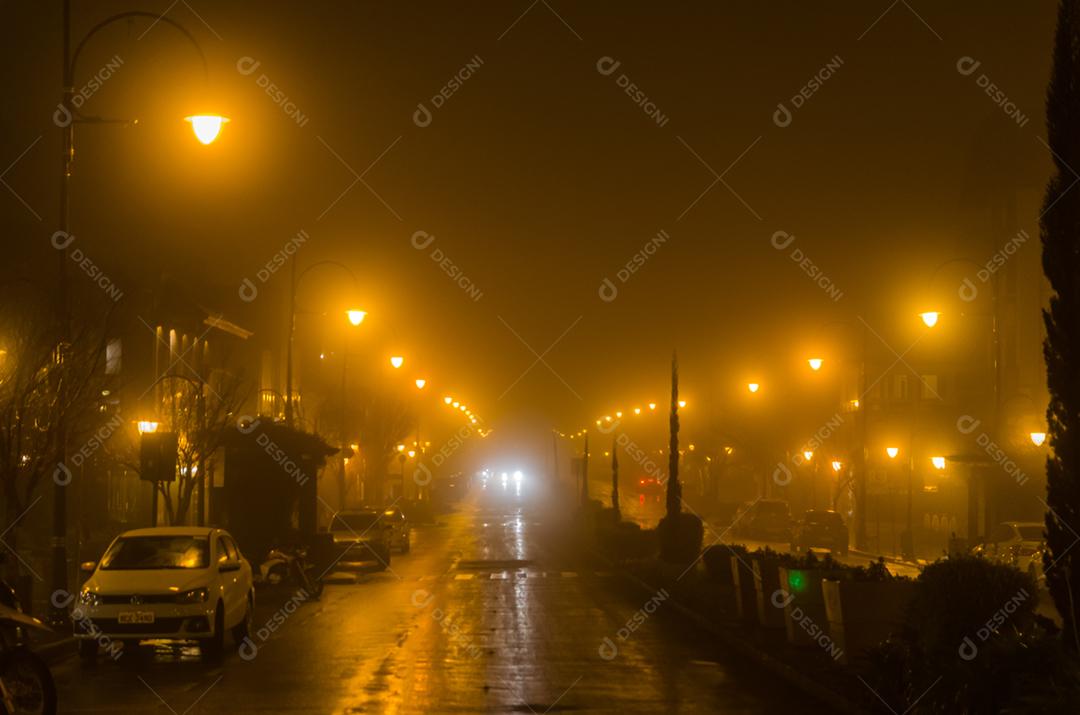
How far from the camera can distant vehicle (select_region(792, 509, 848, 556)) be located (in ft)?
157

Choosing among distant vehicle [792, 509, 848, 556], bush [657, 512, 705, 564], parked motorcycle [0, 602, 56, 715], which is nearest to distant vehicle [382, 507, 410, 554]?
bush [657, 512, 705, 564]

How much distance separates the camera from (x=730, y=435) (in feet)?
252

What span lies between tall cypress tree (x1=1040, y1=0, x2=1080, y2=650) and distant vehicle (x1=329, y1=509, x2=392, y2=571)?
27523mm

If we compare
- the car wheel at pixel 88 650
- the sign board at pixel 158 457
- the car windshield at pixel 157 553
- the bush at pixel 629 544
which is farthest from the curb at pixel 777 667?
the bush at pixel 629 544

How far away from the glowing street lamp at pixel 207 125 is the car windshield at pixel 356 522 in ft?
66.4

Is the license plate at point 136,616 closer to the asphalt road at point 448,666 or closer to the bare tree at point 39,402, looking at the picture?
the asphalt road at point 448,666

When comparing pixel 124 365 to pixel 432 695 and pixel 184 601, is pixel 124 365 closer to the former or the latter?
pixel 184 601

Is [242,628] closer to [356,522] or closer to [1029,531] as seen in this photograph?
[356,522]

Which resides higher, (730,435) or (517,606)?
(730,435)

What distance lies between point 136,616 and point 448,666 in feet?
13.3

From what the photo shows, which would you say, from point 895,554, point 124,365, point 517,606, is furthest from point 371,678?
point 895,554

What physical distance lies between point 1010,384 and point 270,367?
31.9 m

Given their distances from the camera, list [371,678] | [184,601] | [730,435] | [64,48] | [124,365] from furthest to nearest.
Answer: [730,435] → [124,365] → [64,48] → [184,601] → [371,678]

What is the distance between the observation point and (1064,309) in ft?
38.4
